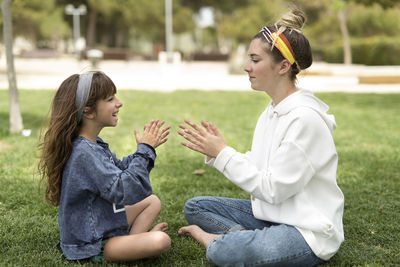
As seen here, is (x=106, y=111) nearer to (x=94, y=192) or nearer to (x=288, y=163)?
(x=94, y=192)

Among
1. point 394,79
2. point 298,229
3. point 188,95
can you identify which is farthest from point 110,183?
point 394,79

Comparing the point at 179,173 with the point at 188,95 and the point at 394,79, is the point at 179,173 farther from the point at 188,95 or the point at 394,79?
the point at 394,79

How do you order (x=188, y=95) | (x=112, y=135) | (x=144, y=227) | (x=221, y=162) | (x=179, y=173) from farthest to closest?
(x=188, y=95), (x=112, y=135), (x=179, y=173), (x=144, y=227), (x=221, y=162)

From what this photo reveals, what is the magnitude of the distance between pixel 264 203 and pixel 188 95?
30.1 feet

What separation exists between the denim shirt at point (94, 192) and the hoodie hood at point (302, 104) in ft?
2.45

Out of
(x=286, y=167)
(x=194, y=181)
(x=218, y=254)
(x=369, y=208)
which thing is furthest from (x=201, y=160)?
(x=286, y=167)

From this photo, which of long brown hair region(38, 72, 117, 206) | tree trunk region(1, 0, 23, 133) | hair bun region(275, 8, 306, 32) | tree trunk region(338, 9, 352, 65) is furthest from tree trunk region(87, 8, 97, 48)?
hair bun region(275, 8, 306, 32)

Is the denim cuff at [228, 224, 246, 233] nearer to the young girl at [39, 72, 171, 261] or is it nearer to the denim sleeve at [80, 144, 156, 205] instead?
the young girl at [39, 72, 171, 261]

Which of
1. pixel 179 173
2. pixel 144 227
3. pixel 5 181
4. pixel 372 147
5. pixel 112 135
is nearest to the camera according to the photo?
pixel 144 227

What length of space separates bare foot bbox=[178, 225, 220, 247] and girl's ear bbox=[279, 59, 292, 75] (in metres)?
1.09

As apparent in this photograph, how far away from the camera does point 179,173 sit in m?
4.88

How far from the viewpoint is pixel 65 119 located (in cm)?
262

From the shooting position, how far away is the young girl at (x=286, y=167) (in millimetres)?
2451

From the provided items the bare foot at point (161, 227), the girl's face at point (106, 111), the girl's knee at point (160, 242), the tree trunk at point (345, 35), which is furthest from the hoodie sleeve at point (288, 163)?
the tree trunk at point (345, 35)
